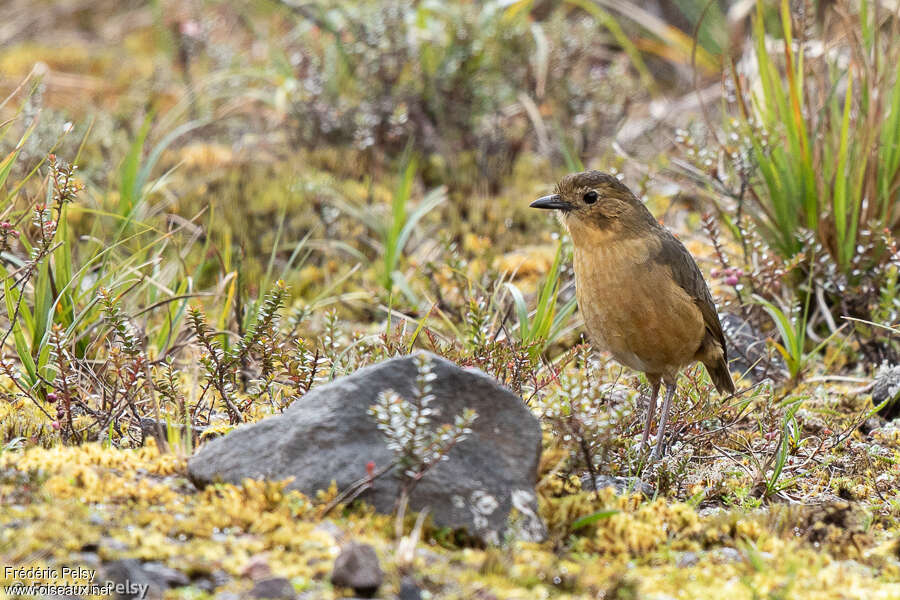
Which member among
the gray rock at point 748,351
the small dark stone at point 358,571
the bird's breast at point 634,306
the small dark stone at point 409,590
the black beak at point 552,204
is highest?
the black beak at point 552,204

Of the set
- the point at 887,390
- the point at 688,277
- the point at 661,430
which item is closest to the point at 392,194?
the point at 688,277

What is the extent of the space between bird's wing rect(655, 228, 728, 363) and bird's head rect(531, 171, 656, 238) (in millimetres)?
140

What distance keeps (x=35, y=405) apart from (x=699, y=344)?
2.89m

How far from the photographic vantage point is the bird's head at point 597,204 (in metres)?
4.44

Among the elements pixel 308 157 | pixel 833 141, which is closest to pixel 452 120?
pixel 308 157

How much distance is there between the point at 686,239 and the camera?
6520mm

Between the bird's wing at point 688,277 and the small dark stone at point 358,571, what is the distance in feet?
7.36

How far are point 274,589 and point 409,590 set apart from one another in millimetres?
359

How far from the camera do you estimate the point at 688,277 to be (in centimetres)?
447

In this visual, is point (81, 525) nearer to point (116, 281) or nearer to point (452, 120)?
point (116, 281)

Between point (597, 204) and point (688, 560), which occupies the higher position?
point (597, 204)

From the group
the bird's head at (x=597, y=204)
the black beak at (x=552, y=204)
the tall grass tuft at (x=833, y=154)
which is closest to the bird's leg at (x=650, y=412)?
the bird's head at (x=597, y=204)

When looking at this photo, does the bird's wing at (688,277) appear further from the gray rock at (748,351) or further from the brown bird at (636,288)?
the gray rock at (748,351)

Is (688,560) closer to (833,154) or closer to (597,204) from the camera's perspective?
(597,204)
